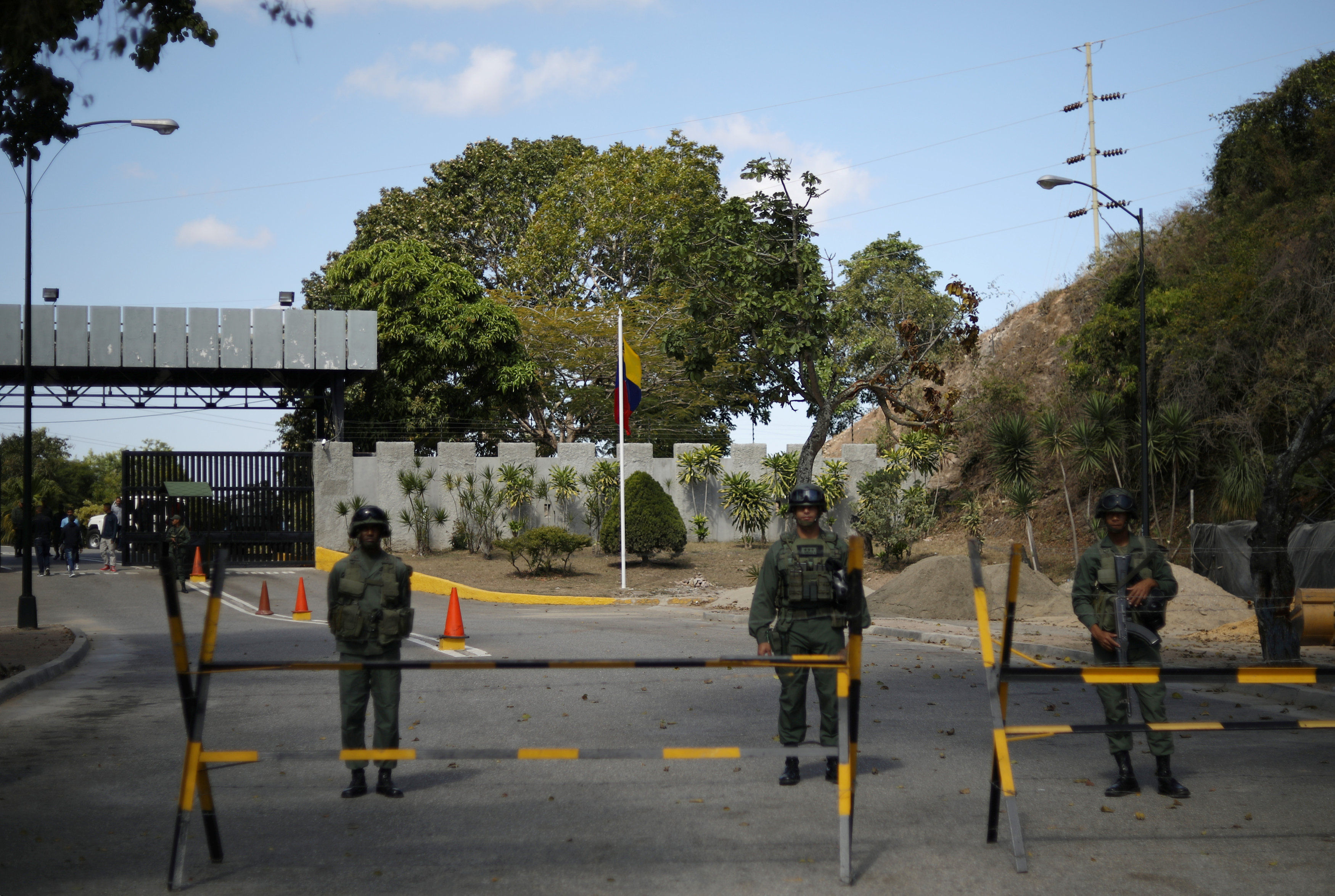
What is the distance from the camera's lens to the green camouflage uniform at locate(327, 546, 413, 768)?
6836 mm

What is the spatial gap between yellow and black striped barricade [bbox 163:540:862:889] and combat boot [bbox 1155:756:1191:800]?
7.87ft

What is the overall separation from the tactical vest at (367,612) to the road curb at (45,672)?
560 cm

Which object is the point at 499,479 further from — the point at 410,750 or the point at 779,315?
the point at 410,750

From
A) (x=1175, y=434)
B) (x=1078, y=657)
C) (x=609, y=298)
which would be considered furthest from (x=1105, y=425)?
(x=609, y=298)

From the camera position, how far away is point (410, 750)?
5176 millimetres

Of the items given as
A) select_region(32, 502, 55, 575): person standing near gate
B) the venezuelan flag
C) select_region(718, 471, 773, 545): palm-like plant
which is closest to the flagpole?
the venezuelan flag

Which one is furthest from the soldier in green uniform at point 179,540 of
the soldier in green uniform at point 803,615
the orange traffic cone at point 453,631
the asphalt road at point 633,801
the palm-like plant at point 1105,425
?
the palm-like plant at point 1105,425

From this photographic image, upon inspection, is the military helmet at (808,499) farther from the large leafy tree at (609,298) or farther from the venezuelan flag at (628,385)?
the large leafy tree at (609,298)

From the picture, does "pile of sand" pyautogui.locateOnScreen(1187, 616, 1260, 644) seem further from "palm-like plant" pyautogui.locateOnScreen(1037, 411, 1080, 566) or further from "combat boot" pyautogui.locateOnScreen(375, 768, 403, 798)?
"combat boot" pyautogui.locateOnScreen(375, 768, 403, 798)

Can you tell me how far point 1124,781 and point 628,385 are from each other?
18.8m

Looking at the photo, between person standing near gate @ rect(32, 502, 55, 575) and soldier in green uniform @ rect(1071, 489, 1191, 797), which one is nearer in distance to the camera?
soldier in green uniform @ rect(1071, 489, 1191, 797)

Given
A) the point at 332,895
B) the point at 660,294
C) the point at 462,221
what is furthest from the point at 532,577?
the point at 462,221

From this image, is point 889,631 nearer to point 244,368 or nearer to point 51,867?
point 51,867

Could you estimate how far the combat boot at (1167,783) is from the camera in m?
6.58
